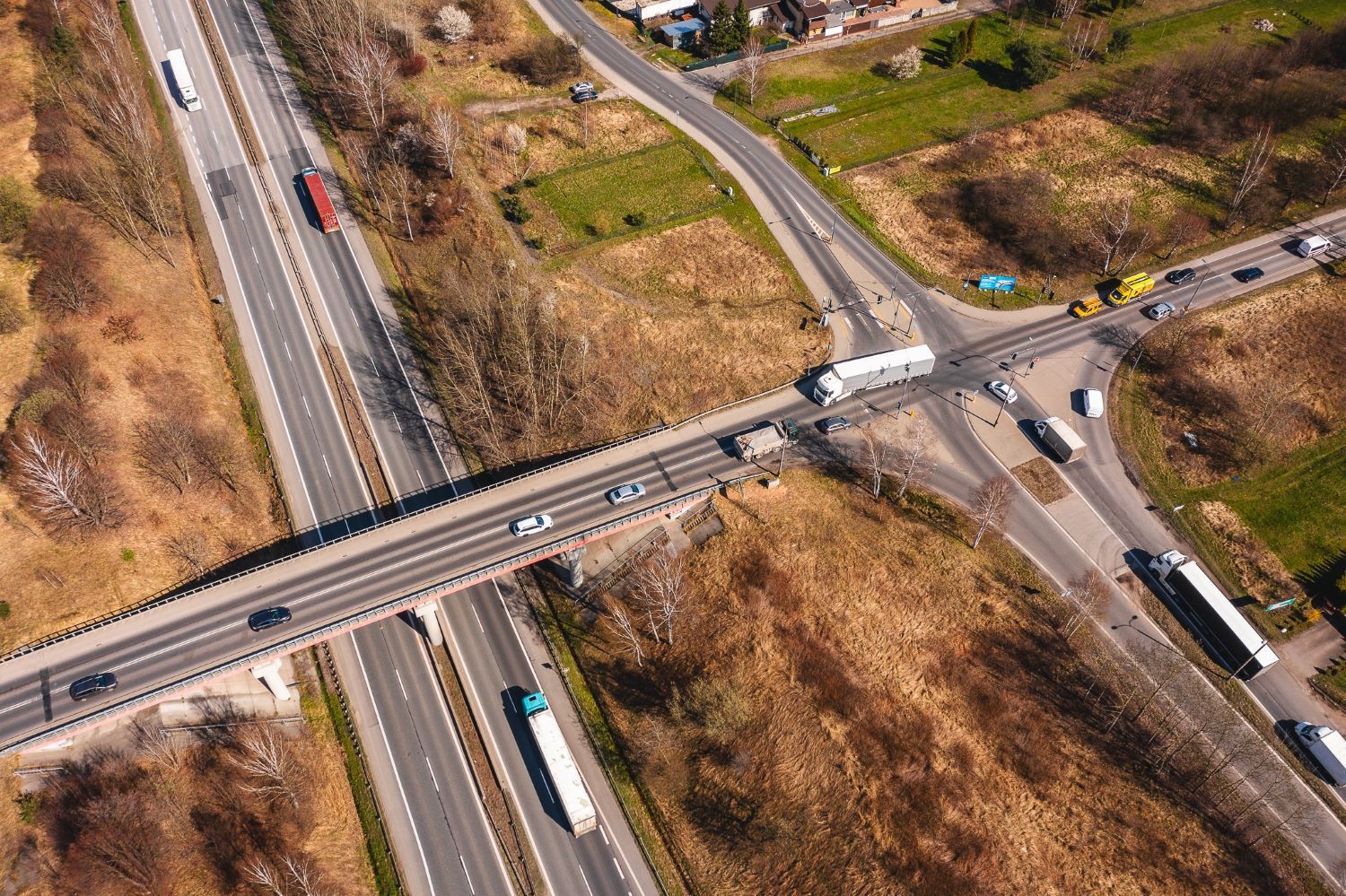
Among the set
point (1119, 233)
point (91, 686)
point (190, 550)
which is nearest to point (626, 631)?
point (190, 550)

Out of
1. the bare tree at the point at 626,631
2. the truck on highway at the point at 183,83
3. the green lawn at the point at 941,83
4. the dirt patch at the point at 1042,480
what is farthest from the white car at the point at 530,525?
the truck on highway at the point at 183,83

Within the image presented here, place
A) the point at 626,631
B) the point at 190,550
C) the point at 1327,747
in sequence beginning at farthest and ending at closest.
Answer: the point at 626,631
the point at 190,550
the point at 1327,747

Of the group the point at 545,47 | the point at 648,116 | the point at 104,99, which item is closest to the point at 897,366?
the point at 648,116

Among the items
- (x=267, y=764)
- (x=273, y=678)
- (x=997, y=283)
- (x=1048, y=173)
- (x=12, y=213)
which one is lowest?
(x=267, y=764)

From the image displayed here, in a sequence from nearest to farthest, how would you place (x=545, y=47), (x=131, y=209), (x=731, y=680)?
1. (x=731, y=680)
2. (x=131, y=209)
3. (x=545, y=47)

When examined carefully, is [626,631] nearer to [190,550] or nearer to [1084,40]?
[190,550]

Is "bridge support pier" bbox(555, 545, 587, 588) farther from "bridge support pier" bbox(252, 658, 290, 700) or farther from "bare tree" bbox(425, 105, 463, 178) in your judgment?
"bare tree" bbox(425, 105, 463, 178)

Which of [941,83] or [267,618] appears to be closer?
[267,618]

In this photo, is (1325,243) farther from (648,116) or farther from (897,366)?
(648,116)
